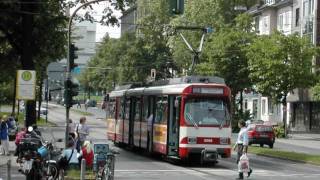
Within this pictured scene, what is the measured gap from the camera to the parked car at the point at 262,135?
4431 cm

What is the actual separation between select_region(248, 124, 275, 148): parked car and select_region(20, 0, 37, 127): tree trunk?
17545 mm

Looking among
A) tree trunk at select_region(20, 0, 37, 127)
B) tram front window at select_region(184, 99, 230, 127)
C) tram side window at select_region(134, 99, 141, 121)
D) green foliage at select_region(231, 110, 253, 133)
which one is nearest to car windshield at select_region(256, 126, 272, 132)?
tram side window at select_region(134, 99, 141, 121)

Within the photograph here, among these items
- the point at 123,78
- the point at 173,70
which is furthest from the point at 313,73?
the point at 123,78

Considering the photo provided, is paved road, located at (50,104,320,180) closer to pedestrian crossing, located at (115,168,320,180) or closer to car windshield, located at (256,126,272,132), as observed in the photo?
pedestrian crossing, located at (115,168,320,180)

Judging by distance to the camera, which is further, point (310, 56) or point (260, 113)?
point (260, 113)

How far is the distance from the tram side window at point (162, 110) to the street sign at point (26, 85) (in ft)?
22.3

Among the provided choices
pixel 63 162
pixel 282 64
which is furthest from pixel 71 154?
pixel 282 64

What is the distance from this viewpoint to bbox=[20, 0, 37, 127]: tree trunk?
3031 cm

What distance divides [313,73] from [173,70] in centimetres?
3294

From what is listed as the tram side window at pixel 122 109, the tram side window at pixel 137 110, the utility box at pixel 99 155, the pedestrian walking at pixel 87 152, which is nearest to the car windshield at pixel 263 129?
the tram side window at pixel 122 109

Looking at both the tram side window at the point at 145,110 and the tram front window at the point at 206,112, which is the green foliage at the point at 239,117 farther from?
the tram front window at the point at 206,112

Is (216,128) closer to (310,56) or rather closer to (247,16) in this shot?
(310,56)

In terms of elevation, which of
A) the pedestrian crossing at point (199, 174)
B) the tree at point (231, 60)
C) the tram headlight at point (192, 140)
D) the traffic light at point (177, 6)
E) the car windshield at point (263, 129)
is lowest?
the pedestrian crossing at point (199, 174)

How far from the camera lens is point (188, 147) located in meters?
25.9
